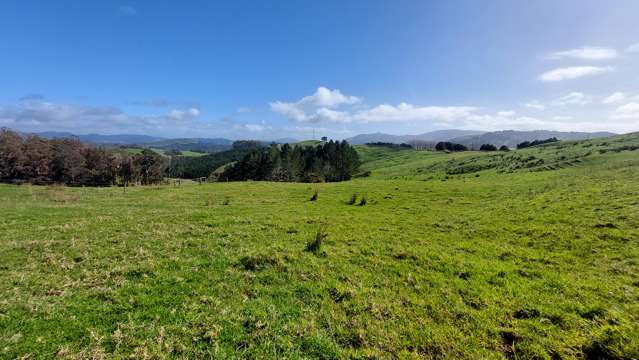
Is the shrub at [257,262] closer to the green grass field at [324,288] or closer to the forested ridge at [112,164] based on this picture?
the green grass field at [324,288]

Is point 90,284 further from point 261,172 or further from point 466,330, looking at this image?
point 261,172

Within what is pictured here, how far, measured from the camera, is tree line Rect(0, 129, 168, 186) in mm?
52469

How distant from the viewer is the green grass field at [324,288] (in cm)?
605

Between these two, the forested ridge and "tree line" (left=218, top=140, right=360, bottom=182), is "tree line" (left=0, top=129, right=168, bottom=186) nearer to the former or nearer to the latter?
the forested ridge

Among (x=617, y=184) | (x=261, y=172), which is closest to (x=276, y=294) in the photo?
(x=617, y=184)

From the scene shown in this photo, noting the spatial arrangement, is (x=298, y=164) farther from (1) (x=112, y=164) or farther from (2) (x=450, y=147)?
(2) (x=450, y=147)

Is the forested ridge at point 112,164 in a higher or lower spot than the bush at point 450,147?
lower

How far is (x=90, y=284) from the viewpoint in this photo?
342 inches

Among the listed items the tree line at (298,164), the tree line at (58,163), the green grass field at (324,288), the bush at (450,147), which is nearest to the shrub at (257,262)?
the green grass field at (324,288)

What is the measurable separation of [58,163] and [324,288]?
247 ft

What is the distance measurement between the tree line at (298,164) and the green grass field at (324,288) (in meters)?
73.3

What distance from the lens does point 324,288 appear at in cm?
875

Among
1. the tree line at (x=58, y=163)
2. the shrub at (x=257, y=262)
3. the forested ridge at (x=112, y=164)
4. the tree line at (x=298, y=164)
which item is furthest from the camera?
the tree line at (x=298, y=164)

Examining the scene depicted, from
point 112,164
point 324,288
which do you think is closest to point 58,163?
point 112,164
